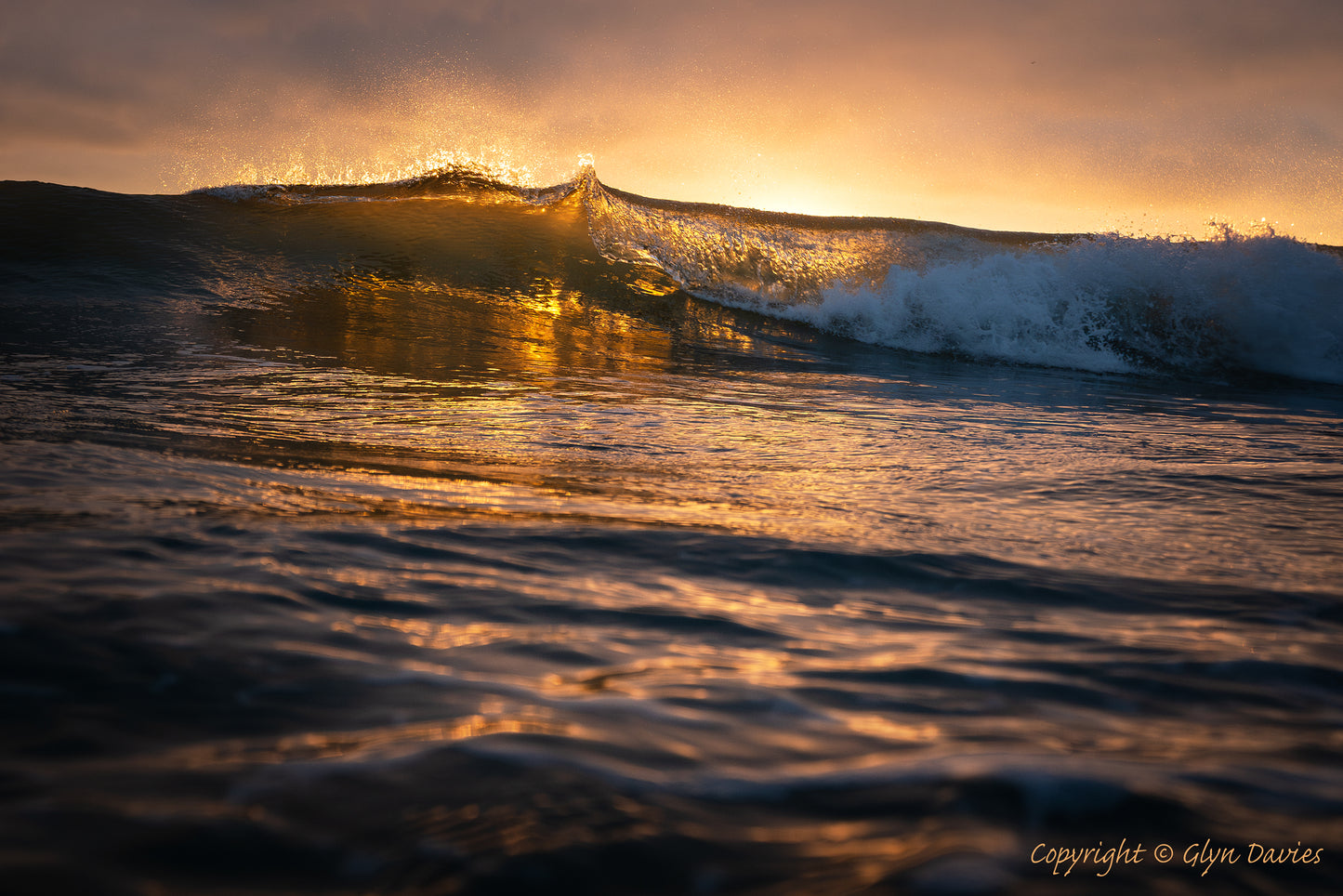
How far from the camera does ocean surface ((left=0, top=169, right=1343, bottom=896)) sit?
1.03 m

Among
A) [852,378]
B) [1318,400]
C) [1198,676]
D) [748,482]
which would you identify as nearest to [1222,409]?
[1318,400]

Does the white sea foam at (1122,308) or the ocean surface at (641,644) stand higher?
the white sea foam at (1122,308)

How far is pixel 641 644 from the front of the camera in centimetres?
167

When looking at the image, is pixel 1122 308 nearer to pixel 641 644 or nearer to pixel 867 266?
pixel 867 266

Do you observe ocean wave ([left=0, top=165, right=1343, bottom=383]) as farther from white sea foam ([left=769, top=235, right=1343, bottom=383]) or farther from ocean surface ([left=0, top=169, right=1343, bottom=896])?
ocean surface ([left=0, top=169, right=1343, bottom=896])

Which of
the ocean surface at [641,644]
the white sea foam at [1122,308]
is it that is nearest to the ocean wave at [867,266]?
the white sea foam at [1122,308]

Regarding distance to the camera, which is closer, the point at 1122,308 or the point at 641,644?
the point at 641,644

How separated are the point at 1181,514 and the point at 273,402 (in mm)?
4041

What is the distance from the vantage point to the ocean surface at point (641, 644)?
103 cm

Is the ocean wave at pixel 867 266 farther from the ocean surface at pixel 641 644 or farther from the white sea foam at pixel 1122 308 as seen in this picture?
the ocean surface at pixel 641 644

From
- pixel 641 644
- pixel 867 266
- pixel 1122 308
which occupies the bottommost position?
pixel 641 644

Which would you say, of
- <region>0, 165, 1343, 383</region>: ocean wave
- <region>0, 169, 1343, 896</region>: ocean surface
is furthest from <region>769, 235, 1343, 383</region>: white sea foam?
<region>0, 169, 1343, 896</region>: ocean surface

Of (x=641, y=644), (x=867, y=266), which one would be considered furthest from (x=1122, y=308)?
(x=641, y=644)

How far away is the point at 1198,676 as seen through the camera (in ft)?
5.24
